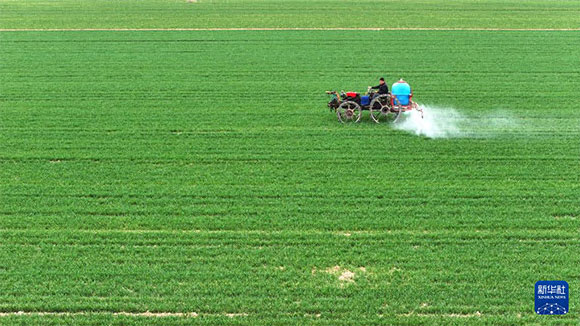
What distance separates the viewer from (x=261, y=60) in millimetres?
29984

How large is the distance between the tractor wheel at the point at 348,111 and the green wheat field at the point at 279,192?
0.33m

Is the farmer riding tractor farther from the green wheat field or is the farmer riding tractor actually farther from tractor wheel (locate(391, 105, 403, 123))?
the green wheat field

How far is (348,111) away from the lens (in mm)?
19719

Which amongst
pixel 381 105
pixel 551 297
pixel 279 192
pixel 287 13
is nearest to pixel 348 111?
pixel 381 105

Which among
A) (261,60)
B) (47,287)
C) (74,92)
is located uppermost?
(261,60)

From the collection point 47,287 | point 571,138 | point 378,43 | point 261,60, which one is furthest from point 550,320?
point 378,43

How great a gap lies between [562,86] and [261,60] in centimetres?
1369

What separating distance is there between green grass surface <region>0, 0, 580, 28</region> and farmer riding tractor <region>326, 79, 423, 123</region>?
20989 millimetres

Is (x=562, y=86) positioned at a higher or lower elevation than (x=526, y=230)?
higher

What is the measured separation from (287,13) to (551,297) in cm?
3699

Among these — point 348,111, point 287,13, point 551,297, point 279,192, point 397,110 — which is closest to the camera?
point 551,297

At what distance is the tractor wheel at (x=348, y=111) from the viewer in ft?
64.4

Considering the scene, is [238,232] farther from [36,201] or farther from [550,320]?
[550,320]

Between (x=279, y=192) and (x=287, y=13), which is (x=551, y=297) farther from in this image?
(x=287, y=13)
